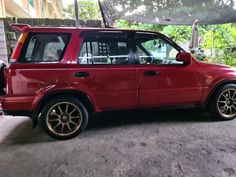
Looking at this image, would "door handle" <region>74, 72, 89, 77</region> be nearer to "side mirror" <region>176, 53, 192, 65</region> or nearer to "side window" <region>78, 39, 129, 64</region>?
"side window" <region>78, 39, 129, 64</region>

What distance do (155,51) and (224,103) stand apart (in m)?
1.56

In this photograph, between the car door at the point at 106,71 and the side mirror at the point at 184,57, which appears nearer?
the car door at the point at 106,71

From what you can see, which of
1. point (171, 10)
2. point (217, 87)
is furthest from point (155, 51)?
point (171, 10)

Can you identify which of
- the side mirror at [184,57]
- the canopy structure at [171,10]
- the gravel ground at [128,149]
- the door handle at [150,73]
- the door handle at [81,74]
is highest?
the canopy structure at [171,10]

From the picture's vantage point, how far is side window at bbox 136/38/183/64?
3.60 m

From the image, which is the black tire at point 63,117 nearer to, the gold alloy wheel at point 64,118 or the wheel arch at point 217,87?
the gold alloy wheel at point 64,118

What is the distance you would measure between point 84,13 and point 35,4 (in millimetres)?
3541

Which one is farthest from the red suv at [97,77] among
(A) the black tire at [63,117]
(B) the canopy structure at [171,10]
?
(B) the canopy structure at [171,10]

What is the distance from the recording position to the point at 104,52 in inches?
134

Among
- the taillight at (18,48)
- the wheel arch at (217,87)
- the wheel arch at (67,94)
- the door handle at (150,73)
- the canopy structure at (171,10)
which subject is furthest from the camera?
the canopy structure at (171,10)

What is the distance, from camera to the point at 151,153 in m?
2.82

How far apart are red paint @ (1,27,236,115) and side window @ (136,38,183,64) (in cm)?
11

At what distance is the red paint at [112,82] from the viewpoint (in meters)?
3.05

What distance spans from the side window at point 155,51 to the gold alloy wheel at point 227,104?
3.50 ft
